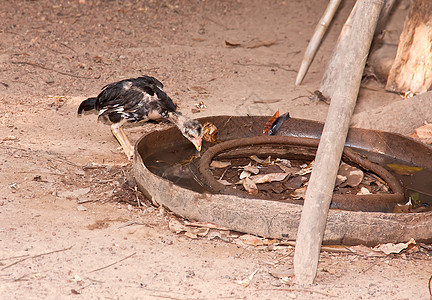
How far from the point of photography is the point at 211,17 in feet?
31.8

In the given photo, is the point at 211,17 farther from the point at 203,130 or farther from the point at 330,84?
the point at 203,130

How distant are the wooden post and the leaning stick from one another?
100 centimetres

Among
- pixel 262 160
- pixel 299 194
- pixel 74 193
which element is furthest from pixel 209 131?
pixel 74 193

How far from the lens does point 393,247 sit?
380 centimetres

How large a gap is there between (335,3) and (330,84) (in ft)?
3.38

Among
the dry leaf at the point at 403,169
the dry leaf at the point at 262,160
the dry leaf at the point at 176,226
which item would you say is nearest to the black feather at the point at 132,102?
the dry leaf at the point at 262,160

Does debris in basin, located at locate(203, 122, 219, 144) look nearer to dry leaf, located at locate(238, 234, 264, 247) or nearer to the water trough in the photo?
the water trough

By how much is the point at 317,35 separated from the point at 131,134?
Result: 2.84m

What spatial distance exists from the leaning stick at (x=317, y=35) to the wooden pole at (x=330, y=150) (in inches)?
137

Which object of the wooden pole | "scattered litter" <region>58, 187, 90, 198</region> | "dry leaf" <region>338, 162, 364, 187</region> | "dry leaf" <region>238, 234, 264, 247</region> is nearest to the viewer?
the wooden pole

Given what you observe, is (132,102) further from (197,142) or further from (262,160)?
(262,160)

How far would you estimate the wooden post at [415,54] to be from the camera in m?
6.76

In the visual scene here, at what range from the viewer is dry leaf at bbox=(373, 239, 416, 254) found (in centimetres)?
378

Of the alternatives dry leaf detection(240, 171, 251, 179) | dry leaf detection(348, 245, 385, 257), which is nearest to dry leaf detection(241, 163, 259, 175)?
dry leaf detection(240, 171, 251, 179)
